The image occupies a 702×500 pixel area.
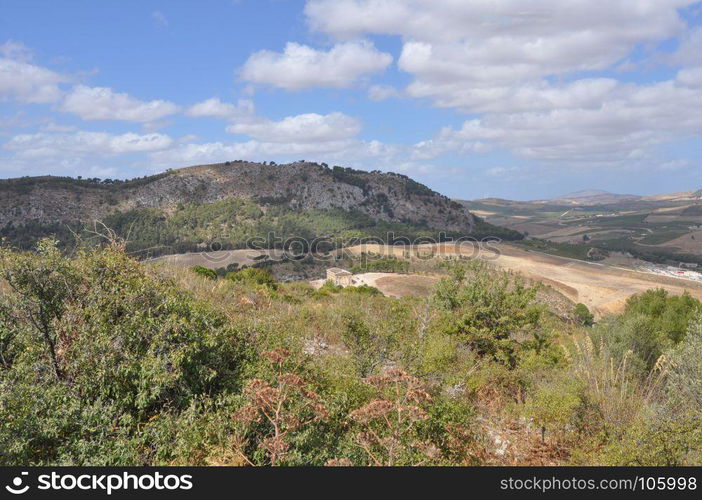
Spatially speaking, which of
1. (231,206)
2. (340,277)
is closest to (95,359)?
(340,277)

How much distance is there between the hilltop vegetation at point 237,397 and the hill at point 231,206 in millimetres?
76186

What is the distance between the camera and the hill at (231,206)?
104 m

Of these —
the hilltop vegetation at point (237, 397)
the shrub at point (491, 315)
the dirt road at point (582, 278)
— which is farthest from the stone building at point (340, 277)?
the hilltop vegetation at point (237, 397)

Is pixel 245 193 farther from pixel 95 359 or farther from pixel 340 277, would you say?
pixel 95 359

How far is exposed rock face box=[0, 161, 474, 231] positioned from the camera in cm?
10894

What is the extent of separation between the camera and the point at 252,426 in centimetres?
655

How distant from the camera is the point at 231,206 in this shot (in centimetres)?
12506

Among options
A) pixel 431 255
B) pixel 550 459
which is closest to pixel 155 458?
pixel 550 459

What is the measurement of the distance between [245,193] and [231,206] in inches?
586

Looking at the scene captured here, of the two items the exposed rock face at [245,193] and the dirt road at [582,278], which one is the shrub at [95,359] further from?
the exposed rock face at [245,193]

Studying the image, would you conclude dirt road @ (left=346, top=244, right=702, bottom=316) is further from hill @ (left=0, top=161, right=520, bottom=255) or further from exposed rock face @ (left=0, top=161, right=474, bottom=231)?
exposed rock face @ (left=0, top=161, right=474, bottom=231)

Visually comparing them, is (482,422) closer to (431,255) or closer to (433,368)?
(433,368)

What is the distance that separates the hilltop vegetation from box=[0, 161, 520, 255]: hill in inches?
2999

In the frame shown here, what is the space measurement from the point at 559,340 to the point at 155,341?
1465cm
